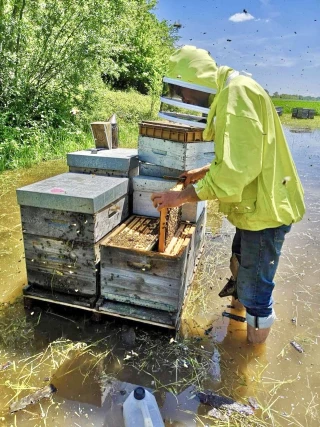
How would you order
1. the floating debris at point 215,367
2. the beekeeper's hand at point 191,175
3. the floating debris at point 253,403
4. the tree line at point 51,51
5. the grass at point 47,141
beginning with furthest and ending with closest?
the tree line at point 51,51
the grass at point 47,141
the beekeeper's hand at point 191,175
the floating debris at point 215,367
the floating debris at point 253,403

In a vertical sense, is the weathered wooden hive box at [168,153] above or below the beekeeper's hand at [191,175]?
above

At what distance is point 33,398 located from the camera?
2.35m

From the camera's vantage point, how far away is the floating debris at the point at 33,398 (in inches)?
90.1

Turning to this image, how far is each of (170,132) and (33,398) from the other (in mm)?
2577

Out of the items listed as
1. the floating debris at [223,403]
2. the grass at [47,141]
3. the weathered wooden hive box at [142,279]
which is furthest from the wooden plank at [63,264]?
the grass at [47,141]

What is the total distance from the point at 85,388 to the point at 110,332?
0.61 metres

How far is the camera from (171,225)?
3.04 meters

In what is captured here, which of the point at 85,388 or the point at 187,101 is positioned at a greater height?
the point at 187,101

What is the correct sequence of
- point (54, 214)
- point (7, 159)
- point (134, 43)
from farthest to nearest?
point (134, 43)
point (7, 159)
point (54, 214)

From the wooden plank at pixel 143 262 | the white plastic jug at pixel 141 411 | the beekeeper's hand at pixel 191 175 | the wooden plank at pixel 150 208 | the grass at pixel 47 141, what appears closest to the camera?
the white plastic jug at pixel 141 411

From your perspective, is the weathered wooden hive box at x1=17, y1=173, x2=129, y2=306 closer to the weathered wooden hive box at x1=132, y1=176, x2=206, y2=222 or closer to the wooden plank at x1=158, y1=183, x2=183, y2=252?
the weathered wooden hive box at x1=132, y1=176, x2=206, y2=222

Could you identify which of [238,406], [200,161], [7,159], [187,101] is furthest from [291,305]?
[7,159]

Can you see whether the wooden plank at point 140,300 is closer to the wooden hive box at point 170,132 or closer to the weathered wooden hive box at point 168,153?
the weathered wooden hive box at point 168,153

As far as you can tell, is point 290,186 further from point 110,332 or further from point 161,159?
point 110,332
